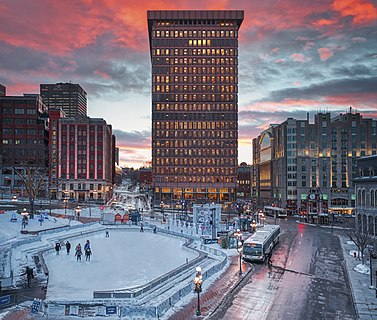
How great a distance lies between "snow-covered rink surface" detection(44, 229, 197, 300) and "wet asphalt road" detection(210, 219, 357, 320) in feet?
29.9

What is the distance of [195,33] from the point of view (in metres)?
160

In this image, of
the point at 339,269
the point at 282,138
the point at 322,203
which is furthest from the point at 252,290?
the point at 282,138

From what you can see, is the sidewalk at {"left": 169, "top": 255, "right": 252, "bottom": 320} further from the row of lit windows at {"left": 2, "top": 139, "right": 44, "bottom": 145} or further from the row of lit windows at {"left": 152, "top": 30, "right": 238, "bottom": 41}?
the row of lit windows at {"left": 152, "top": 30, "right": 238, "bottom": 41}

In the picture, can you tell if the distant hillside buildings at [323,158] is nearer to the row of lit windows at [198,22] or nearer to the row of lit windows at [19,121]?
the row of lit windows at [198,22]

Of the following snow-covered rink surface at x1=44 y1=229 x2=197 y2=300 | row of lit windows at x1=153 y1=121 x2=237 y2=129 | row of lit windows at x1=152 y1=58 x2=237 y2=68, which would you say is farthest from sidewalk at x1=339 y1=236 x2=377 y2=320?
row of lit windows at x1=152 y1=58 x2=237 y2=68

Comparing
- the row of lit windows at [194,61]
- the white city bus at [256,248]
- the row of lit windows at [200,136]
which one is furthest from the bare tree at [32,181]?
the row of lit windows at [194,61]

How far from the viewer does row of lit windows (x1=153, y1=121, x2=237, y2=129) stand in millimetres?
157500

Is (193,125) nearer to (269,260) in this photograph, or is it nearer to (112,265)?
(269,260)

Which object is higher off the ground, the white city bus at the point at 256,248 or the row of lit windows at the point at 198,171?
the row of lit windows at the point at 198,171

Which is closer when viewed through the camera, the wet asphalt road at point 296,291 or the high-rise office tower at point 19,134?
the wet asphalt road at point 296,291

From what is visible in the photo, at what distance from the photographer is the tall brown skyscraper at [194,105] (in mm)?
157375

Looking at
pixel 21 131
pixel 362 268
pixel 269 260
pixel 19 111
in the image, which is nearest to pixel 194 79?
pixel 19 111

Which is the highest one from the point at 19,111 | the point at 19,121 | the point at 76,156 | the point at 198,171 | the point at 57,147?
the point at 19,111

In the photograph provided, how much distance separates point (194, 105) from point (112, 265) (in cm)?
12359
